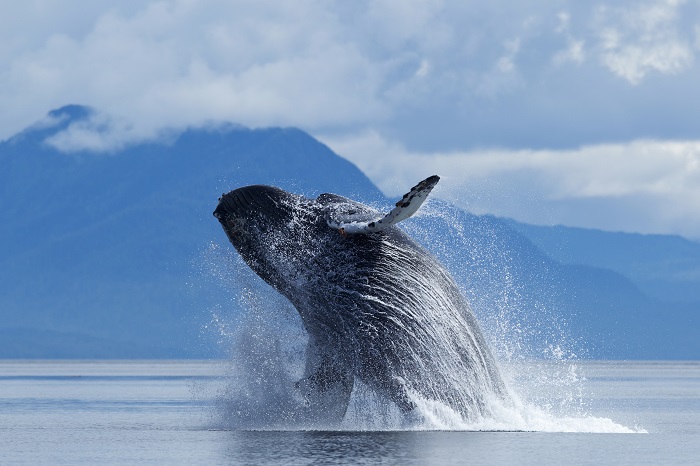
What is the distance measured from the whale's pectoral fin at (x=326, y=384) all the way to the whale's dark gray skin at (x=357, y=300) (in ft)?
0.05

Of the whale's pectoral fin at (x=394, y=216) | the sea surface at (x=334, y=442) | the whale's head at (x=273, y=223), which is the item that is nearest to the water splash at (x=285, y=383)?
the sea surface at (x=334, y=442)

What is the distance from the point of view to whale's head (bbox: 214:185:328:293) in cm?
2008

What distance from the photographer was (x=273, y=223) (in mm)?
20203

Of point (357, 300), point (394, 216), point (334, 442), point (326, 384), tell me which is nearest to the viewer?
point (394, 216)

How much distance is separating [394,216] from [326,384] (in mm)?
3182

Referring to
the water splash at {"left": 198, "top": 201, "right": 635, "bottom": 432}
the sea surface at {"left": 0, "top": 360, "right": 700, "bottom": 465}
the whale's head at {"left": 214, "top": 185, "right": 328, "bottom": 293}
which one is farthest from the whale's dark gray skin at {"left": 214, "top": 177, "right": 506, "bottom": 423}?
the sea surface at {"left": 0, "top": 360, "right": 700, "bottom": 465}

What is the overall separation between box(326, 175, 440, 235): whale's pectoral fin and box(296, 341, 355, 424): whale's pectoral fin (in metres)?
1.86

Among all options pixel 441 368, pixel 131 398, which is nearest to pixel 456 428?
pixel 441 368

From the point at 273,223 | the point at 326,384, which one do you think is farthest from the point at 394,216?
the point at 326,384

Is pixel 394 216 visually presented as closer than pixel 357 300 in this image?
Yes

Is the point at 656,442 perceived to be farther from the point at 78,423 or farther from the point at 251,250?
the point at 78,423

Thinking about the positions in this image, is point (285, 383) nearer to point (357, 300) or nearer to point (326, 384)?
point (326, 384)

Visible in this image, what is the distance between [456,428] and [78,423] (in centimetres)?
808

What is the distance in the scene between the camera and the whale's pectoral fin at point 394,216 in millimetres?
17547
